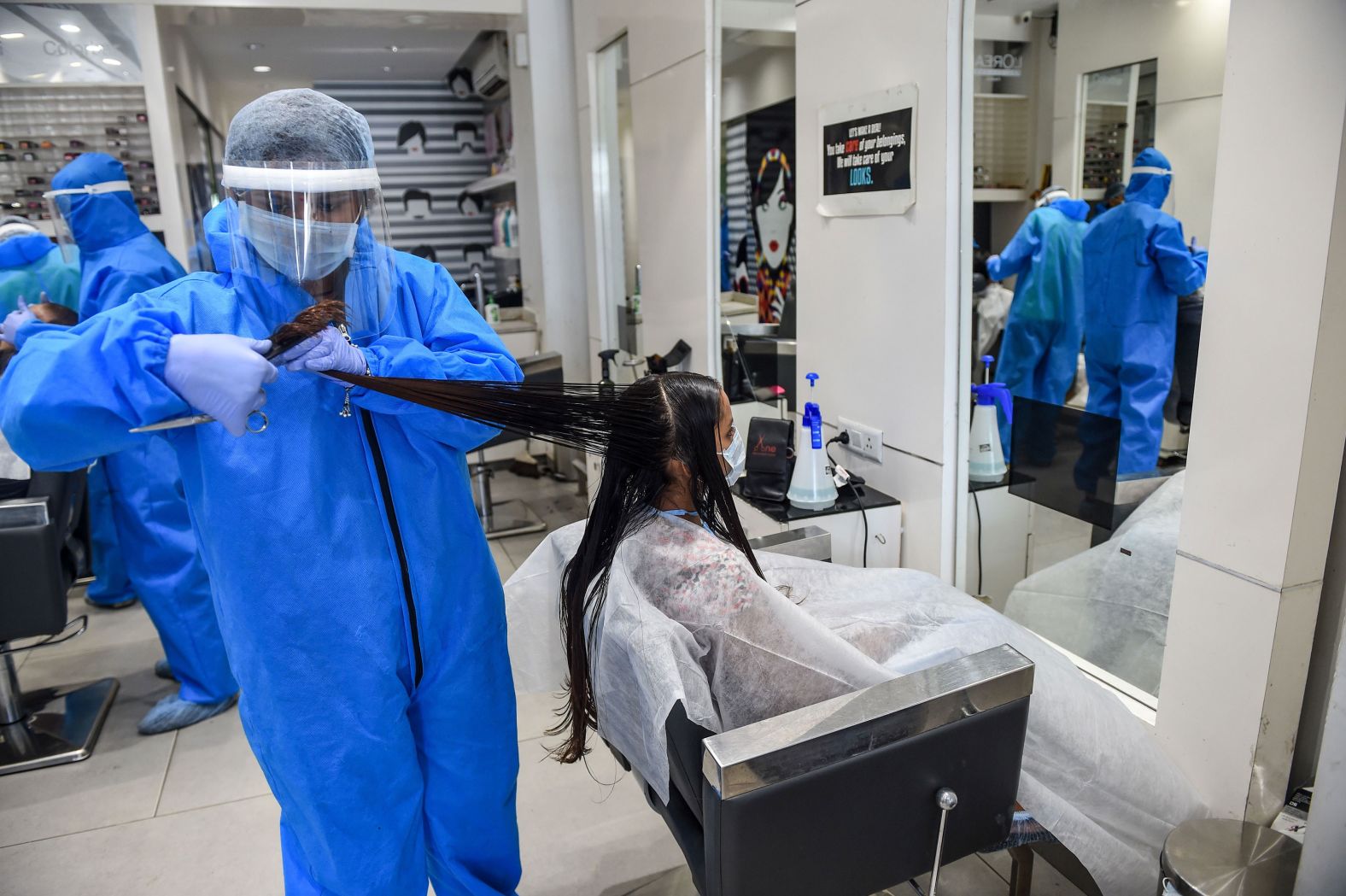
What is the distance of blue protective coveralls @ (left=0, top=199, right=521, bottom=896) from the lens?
4.30 ft

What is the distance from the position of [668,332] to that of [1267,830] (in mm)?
2642

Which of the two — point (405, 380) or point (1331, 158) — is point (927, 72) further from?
point (405, 380)

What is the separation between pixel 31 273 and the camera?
358 cm

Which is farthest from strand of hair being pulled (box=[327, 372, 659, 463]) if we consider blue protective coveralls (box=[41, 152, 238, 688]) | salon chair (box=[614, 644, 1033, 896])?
blue protective coveralls (box=[41, 152, 238, 688])

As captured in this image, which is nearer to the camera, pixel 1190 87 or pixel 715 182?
pixel 1190 87

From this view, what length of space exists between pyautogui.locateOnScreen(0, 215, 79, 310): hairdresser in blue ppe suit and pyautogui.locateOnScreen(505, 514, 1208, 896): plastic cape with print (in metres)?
2.96

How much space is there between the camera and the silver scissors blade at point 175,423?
1189mm

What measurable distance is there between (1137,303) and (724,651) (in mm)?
1245

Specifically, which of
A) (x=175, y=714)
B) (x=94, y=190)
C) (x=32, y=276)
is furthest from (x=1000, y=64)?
(x=32, y=276)

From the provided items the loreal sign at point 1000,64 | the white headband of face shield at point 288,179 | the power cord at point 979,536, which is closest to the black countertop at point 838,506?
the power cord at point 979,536

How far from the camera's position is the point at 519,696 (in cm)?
294

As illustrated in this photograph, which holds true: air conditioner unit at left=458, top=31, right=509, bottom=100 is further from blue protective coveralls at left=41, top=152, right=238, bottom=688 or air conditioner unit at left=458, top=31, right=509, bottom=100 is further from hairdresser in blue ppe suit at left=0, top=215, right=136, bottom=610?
blue protective coveralls at left=41, top=152, right=238, bottom=688

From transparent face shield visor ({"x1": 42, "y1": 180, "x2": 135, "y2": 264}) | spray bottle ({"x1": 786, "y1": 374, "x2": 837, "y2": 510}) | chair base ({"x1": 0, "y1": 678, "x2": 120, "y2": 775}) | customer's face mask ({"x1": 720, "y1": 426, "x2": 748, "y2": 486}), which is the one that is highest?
transparent face shield visor ({"x1": 42, "y1": 180, "x2": 135, "y2": 264})

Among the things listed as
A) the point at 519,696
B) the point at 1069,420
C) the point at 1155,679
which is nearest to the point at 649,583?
the point at 1155,679
